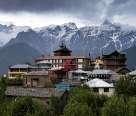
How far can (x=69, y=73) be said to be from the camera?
430ft

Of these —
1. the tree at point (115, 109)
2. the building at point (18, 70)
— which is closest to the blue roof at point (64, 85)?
the building at point (18, 70)

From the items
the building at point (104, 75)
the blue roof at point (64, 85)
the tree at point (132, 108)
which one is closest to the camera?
the tree at point (132, 108)

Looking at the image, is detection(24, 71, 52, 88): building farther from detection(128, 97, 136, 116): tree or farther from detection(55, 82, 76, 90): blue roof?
detection(128, 97, 136, 116): tree

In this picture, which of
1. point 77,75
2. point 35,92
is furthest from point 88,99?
point 77,75

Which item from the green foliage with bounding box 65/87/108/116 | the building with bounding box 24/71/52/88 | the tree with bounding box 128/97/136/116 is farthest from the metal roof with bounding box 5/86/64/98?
the tree with bounding box 128/97/136/116

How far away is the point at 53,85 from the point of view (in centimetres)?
12294

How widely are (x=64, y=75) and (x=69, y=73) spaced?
6.95 feet

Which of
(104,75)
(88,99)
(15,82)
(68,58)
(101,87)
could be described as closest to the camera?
(88,99)

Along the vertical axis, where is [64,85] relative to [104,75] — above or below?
below

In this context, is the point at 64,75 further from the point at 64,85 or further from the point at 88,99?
the point at 88,99

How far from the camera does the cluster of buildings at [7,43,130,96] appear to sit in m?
112

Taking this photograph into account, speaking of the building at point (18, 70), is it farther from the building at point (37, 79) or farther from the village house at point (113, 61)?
the building at point (37, 79)

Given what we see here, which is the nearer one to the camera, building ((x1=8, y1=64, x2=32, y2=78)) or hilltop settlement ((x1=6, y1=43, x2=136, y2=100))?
hilltop settlement ((x1=6, y1=43, x2=136, y2=100))

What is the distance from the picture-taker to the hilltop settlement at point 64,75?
357 ft
